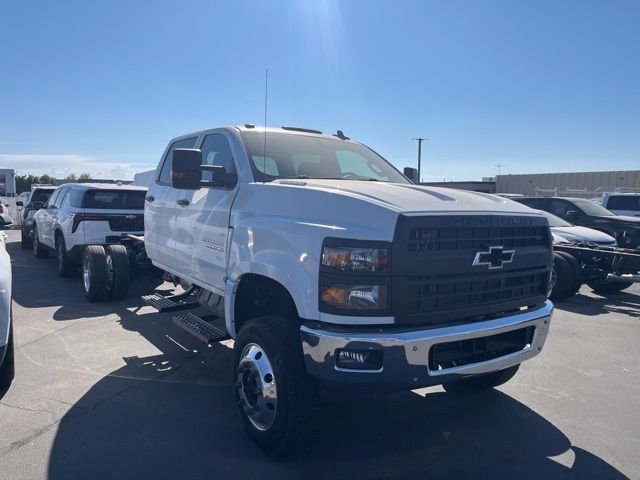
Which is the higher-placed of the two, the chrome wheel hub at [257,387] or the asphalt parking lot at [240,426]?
the chrome wheel hub at [257,387]

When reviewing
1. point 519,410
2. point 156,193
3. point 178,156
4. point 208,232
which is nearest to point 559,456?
point 519,410

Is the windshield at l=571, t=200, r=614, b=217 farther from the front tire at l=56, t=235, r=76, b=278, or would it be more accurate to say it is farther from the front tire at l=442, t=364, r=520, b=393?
the front tire at l=56, t=235, r=76, b=278

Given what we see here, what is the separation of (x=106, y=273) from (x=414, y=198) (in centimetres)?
574

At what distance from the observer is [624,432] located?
4.09 meters

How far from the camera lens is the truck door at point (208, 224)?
4.35m

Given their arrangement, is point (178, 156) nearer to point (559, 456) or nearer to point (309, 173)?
point (309, 173)

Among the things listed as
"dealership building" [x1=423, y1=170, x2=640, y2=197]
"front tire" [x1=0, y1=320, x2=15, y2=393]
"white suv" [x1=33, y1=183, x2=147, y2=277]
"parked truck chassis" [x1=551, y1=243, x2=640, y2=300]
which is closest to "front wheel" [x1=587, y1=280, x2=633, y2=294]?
"parked truck chassis" [x1=551, y1=243, x2=640, y2=300]

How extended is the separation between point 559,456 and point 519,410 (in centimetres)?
77

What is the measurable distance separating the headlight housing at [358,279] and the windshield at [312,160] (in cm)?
143

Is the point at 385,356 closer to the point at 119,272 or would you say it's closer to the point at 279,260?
the point at 279,260

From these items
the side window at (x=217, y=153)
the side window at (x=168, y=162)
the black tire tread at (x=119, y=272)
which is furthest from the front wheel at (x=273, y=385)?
the black tire tread at (x=119, y=272)

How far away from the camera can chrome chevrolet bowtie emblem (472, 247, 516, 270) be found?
3.37 m

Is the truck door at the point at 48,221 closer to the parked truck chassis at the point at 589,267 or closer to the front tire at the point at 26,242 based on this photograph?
the front tire at the point at 26,242

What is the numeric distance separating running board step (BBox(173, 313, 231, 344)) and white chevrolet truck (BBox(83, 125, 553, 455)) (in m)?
0.03
